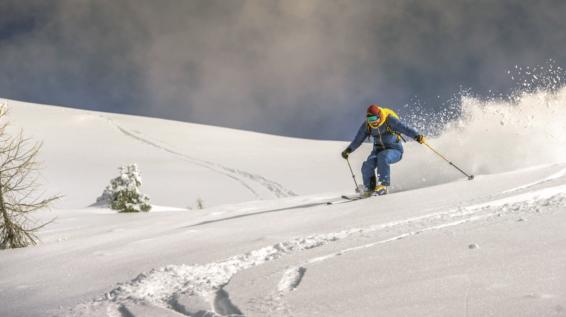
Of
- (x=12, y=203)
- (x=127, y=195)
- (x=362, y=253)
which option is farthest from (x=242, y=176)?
(x=362, y=253)

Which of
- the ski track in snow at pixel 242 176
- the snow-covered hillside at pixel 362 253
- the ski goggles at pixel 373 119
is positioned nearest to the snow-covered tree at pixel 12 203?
the snow-covered hillside at pixel 362 253

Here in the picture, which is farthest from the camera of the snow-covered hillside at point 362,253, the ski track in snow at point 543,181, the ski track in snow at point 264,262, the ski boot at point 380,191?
the ski boot at point 380,191

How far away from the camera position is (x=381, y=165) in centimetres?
910

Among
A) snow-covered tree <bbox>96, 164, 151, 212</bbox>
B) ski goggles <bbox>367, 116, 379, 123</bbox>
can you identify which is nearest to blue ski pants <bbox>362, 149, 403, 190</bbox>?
ski goggles <bbox>367, 116, 379, 123</bbox>

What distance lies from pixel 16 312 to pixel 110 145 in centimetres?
4412

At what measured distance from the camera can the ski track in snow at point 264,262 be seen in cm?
331

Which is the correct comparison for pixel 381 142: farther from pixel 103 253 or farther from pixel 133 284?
pixel 133 284

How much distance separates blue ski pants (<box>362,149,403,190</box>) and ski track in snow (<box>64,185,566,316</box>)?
Result: 3.10 m

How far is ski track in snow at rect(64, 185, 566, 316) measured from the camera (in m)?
3.31

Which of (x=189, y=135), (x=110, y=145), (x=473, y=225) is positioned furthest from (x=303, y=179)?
(x=473, y=225)

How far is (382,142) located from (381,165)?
405 millimetres

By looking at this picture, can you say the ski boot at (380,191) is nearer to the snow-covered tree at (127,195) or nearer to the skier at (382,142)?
the skier at (382,142)

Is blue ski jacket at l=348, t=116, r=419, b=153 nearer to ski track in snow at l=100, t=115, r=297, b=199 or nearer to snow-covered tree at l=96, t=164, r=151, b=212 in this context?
snow-covered tree at l=96, t=164, r=151, b=212

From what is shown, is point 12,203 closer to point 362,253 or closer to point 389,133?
point 362,253
